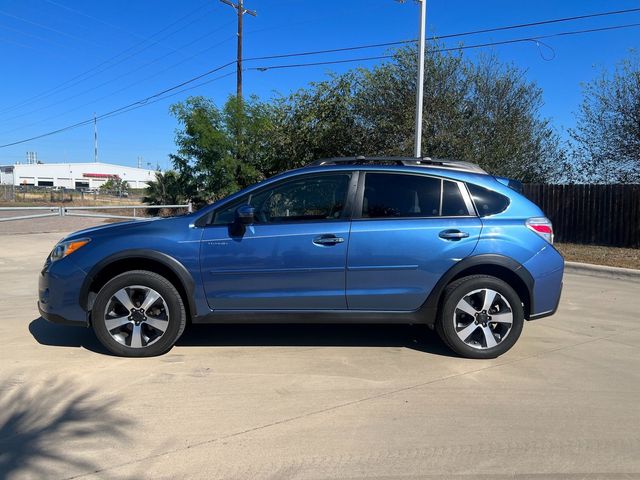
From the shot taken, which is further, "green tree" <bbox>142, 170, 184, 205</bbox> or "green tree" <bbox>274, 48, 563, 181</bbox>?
"green tree" <bbox>142, 170, 184, 205</bbox>

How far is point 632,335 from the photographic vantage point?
5633 mm

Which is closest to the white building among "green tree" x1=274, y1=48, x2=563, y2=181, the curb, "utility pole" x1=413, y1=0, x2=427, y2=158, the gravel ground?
the gravel ground

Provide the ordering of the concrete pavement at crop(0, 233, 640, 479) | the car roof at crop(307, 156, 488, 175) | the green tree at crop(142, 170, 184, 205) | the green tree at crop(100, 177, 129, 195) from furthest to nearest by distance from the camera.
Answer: the green tree at crop(100, 177, 129, 195) < the green tree at crop(142, 170, 184, 205) < the car roof at crop(307, 156, 488, 175) < the concrete pavement at crop(0, 233, 640, 479)

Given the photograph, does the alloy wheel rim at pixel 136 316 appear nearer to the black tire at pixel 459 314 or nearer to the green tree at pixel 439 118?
the black tire at pixel 459 314

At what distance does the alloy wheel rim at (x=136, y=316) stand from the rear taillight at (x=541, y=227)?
336cm

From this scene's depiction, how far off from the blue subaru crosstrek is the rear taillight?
0.01m

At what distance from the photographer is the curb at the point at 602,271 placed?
9.08m

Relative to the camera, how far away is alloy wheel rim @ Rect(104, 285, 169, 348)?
452cm

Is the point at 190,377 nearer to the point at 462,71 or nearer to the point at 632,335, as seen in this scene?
the point at 632,335

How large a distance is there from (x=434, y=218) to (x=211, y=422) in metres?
2.54

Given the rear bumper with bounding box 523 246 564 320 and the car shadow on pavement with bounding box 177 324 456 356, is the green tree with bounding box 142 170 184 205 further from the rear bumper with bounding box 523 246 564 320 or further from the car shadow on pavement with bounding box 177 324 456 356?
the rear bumper with bounding box 523 246 564 320

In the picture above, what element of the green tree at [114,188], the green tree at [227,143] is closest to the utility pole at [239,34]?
the green tree at [227,143]

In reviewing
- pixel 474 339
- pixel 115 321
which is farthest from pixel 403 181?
pixel 115 321

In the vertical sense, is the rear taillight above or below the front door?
above
